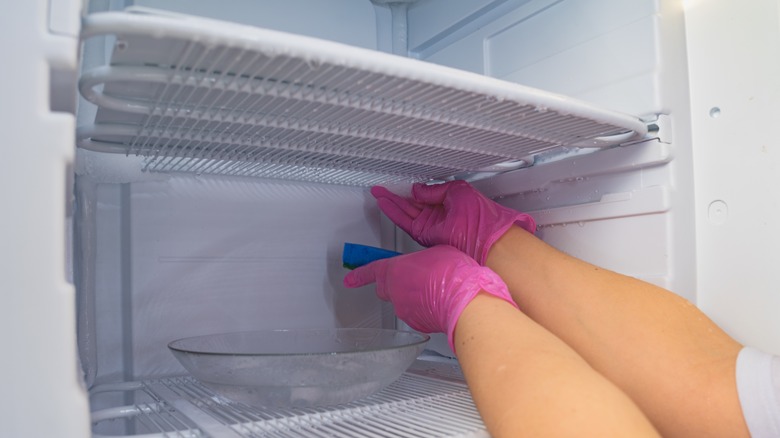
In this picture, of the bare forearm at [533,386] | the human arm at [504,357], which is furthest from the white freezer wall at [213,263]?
the bare forearm at [533,386]

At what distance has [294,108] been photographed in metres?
0.73

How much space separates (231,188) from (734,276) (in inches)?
33.6

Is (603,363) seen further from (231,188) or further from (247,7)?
(247,7)

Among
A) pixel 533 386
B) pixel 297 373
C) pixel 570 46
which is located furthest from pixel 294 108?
pixel 570 46

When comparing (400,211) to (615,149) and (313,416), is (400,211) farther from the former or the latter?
(313,416)

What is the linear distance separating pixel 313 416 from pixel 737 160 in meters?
0.69

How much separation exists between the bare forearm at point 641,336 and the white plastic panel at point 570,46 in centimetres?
28

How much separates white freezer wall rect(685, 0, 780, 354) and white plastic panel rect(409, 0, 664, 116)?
2.9 inches

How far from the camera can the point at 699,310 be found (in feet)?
2.68

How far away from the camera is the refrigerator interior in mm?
489

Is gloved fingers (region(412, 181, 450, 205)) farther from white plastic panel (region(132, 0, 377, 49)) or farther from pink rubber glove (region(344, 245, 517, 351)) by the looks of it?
white plastic panel (region(132, 0, 377, 49))

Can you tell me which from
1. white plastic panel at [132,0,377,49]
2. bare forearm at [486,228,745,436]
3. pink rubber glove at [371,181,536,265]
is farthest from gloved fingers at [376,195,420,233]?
white plastic panel at [132,0,377,49]

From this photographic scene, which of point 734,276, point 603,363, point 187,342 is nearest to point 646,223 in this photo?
point 734,276

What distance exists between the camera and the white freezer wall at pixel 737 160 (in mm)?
788
